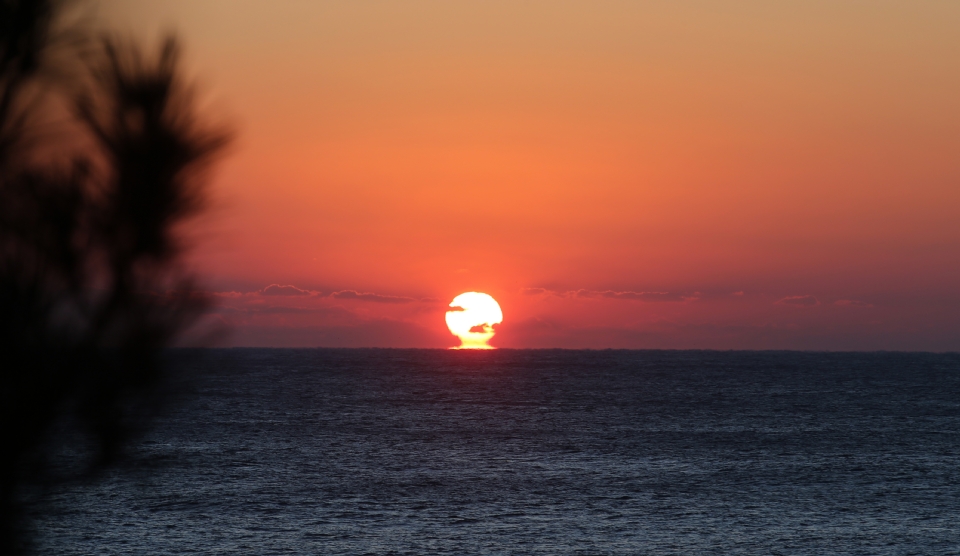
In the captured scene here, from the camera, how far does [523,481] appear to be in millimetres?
57844

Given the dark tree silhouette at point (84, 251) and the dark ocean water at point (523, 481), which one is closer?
the dark tree silhouette at point (84, 251)

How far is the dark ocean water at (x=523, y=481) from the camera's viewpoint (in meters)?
40.4

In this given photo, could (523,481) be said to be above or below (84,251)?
below

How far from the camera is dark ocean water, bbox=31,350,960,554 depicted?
133 feet

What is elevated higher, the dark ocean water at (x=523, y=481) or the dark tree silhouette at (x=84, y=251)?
the dark tree silhouette at (x=84, y=251)

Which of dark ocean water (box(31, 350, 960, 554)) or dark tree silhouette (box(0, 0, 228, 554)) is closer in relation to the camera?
dark tree silhouette (box(0, 0, 228, 554))

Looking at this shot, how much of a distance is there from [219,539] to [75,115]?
121 ft

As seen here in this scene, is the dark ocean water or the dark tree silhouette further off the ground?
the dark tree silhouette

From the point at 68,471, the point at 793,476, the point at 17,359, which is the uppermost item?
the point at 17,359

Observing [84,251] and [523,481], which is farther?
[523,481]

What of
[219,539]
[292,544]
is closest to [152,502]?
[219,539]

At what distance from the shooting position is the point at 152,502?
4828 cm

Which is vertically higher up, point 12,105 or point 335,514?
point 12,105

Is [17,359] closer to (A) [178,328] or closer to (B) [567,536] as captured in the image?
(A) [178,328]
